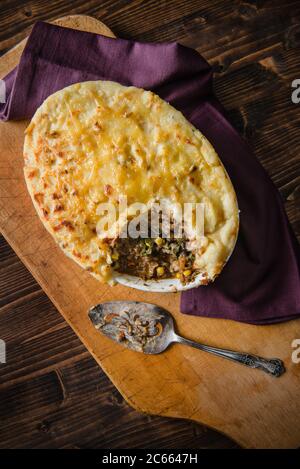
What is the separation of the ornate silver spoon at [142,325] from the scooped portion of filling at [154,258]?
12.1 inches

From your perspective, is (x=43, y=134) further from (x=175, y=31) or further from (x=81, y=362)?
(x=81, y=362)

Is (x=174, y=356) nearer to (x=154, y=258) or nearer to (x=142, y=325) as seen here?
(x=142, y=325)

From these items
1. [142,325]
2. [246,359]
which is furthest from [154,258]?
Result: [246,359]

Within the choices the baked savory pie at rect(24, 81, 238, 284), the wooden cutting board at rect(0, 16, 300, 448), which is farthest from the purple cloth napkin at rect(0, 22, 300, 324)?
the baked savory pie at rect(24, 81, 238, 284)

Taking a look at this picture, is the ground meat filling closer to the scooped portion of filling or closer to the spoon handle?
the scooped portion of filling

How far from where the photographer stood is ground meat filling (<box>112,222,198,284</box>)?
10.6ft

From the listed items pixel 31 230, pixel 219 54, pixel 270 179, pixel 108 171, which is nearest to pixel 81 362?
pixel 31 230

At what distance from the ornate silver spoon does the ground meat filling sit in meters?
0.31

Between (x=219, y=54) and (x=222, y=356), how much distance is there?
230cm

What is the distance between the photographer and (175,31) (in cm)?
392

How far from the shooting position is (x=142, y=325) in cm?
351

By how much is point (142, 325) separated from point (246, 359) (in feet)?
2.49

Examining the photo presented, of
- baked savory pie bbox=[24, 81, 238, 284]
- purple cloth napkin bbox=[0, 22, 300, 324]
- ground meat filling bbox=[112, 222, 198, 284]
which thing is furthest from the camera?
purple cloth napkin bbox=[0, 22, 300, 324]

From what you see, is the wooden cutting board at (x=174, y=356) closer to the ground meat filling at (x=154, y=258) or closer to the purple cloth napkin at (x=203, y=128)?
the purple cloth napkin at (x=203, y=128)
